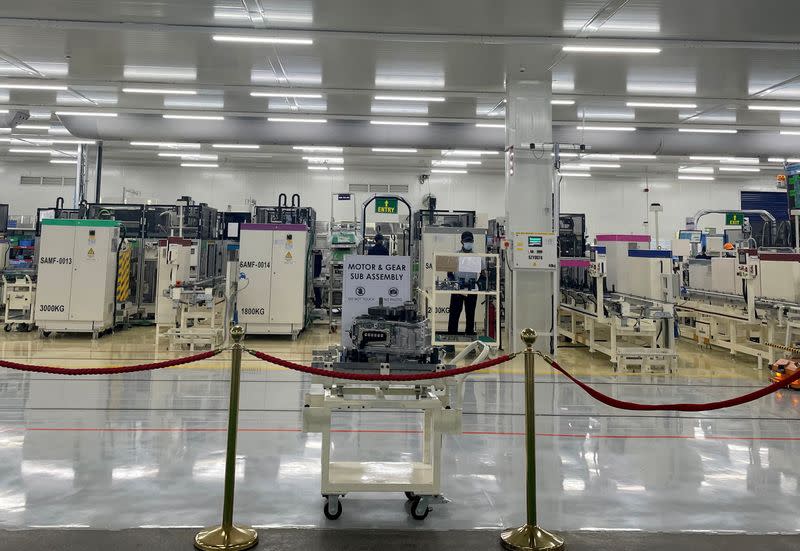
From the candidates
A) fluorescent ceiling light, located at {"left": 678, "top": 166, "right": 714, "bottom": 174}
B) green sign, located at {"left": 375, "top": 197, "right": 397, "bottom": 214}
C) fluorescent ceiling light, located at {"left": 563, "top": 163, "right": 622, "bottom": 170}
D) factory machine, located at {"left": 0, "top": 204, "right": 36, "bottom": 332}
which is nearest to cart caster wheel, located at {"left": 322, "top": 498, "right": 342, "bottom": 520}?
factory machine, located at {"left": 0, "top": 204, "right": 36, "bottom": 332}

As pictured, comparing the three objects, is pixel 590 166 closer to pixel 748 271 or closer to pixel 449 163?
pixel 449 163

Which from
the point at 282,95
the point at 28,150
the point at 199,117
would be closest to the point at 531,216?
the point at 282,95

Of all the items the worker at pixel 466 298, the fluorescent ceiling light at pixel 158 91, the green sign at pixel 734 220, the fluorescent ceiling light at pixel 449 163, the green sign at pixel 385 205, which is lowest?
the worker at pixel 466 298

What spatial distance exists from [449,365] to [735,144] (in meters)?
11.9

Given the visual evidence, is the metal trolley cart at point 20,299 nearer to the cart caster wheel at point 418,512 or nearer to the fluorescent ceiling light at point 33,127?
the fluorescent ceiling light at point 33,127

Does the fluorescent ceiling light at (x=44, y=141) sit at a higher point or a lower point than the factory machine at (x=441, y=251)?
higher

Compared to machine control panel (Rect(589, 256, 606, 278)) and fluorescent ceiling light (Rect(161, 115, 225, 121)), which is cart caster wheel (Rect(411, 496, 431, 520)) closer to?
machine control panel (Rect(589, 256, 606, 278))

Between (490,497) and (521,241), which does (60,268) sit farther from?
(490,497)

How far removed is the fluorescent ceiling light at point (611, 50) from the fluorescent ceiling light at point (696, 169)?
10.6 metres

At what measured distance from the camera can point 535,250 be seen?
26.1 ft

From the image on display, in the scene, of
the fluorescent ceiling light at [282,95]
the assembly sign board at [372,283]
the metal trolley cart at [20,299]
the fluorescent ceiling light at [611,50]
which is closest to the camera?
the assembly sign board at [372,283]

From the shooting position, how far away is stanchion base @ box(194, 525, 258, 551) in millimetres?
2396

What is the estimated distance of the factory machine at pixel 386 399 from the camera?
273cm

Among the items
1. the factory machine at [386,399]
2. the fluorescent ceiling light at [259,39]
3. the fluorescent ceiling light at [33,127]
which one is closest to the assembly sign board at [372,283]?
the factory machine at [386,399]
